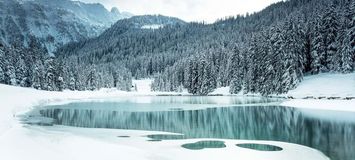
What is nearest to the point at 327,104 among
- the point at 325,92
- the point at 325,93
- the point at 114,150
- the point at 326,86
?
the point at 325,93

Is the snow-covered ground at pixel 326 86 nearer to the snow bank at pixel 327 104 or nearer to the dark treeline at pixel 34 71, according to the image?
the snow bank at pixel 327 104

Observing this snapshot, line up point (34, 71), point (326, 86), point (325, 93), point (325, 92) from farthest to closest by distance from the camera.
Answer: point (34, 71) < point (326, 86) < point (325, 92) < point (325, 93)

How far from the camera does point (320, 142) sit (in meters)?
25.3

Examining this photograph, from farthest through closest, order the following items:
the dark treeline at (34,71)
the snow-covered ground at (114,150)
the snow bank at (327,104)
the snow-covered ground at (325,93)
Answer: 1. the dark treeline at (34,71)
2. the snow-covered ground at (325,93)
3. the snow bank at (327,104)
4. the snow-covered ground at (114,150)

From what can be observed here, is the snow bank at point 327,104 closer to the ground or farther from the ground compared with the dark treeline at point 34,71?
closer to the ground

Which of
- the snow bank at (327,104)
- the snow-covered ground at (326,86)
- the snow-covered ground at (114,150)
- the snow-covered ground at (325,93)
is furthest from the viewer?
the snow-covered ground at (326,86)

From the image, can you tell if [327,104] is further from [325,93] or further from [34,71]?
[34,71]

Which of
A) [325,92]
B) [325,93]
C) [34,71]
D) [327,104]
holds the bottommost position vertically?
[327,104]

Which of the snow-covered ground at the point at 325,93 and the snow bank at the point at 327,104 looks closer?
the snow bank at the point at 327,104

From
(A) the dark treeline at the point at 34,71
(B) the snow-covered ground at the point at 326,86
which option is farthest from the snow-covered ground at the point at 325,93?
(A) the dark treeline at the point at 34,71

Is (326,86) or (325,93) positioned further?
(326,86)

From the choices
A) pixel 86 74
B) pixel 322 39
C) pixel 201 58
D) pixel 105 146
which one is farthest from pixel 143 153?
pixel 86 74

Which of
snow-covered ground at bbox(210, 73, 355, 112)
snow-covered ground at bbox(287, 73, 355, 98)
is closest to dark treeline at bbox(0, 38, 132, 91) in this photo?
snow-covered ground at bbox(210, 73, 355, 112)

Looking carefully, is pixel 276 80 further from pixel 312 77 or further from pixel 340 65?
pixel 340 65
